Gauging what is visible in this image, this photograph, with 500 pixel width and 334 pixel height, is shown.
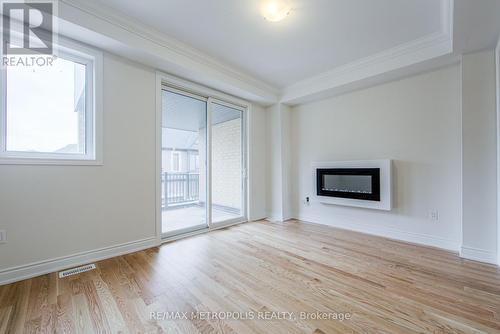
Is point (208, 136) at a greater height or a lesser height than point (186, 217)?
greater

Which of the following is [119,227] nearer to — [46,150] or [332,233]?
[46,150]

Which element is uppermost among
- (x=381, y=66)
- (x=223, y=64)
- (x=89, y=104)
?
Answer: (x=223, y=64)

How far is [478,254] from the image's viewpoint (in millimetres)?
2301

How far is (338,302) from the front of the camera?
159cm

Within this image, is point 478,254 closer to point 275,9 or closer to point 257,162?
point 257,162

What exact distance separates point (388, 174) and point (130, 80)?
145 inches

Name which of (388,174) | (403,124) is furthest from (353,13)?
(388,174)

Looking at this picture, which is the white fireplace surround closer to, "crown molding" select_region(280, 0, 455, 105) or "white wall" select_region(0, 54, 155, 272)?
"crown molding" select_region(280, 0, 455, 105)

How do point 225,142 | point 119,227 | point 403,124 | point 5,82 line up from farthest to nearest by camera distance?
point 225,142 < point 403,124 < point 119,227 < point 5,82

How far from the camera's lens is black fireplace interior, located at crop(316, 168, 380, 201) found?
10.3 feet

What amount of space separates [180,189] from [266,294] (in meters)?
2.33

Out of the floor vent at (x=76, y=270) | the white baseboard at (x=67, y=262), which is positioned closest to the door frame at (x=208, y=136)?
the white baseboard at (x=67, y=262)

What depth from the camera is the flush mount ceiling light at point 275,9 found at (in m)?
1.97

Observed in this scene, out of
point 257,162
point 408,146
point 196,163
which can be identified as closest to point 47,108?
point 196,163
